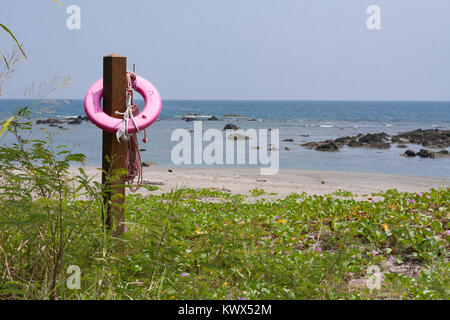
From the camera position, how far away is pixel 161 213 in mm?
3293

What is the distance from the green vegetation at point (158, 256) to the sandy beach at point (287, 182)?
14.0 feet

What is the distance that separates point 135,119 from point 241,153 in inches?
650

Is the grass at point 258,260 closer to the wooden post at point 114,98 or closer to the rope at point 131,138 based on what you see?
the wooden post at point 114,98

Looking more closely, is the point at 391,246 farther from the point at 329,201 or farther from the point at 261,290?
the point at 261,290

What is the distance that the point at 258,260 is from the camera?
11.6 ft

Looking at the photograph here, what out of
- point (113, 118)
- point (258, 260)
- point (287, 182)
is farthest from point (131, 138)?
point (287, 182)

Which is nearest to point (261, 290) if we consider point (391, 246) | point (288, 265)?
point (288, 265)

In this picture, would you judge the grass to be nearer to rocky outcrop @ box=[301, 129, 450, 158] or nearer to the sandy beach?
the sandy beach

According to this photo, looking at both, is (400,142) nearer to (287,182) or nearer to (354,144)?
(354,144)

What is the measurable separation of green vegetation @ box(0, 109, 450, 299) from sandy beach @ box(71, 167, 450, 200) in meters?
4.25

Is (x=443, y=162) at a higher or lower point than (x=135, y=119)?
lower

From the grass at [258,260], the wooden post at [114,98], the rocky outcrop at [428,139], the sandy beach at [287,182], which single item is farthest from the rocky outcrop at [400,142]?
the wooden post at [114,98]

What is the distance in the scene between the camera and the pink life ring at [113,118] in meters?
4.08

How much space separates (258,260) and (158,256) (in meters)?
0.84
